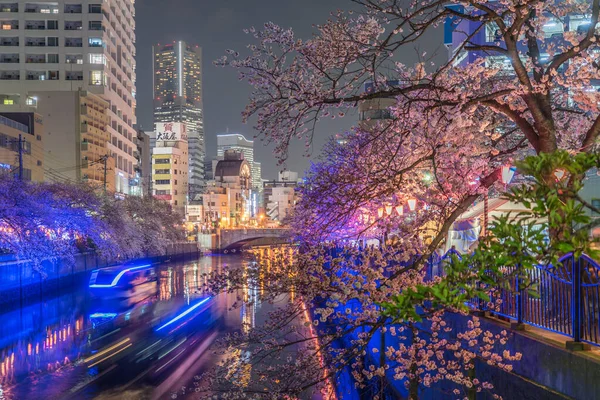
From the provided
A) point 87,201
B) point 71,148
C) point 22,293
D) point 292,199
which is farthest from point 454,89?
point 292,199

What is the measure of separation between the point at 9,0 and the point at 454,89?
251 feet

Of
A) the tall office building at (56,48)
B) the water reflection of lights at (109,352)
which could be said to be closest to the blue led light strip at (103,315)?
the water reflection of lights at (109,352)

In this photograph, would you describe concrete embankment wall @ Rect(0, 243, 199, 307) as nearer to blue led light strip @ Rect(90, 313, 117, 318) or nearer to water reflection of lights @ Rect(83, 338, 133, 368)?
blue led light strip @ Rect(90, 313, 117, 318)

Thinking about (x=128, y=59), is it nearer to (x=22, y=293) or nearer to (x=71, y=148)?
(x=71, y=148)

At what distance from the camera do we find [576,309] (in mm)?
6871

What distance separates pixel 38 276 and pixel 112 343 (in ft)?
48.7

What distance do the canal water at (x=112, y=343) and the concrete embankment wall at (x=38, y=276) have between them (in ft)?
2.87

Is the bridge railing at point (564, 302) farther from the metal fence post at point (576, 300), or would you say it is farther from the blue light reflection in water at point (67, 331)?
the blue light reflection in water at point (67, 331)

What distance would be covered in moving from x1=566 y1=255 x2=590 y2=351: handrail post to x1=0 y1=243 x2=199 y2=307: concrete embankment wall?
87.2 ft

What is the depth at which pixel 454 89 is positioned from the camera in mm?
8617

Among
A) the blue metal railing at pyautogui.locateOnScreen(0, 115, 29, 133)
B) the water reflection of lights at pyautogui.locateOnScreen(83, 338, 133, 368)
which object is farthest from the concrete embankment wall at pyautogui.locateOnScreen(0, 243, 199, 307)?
the blue metal railing at pyautogui.locateOnScreen(0, 115, 29, 133)

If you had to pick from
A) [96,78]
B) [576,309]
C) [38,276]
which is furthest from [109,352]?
[96,78]

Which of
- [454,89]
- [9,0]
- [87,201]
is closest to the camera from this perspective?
[454,89]

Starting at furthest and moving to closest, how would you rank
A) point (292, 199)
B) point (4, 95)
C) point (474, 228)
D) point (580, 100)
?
point (292, 199), point (4, 95), point (474, 228), point (580, 100)
